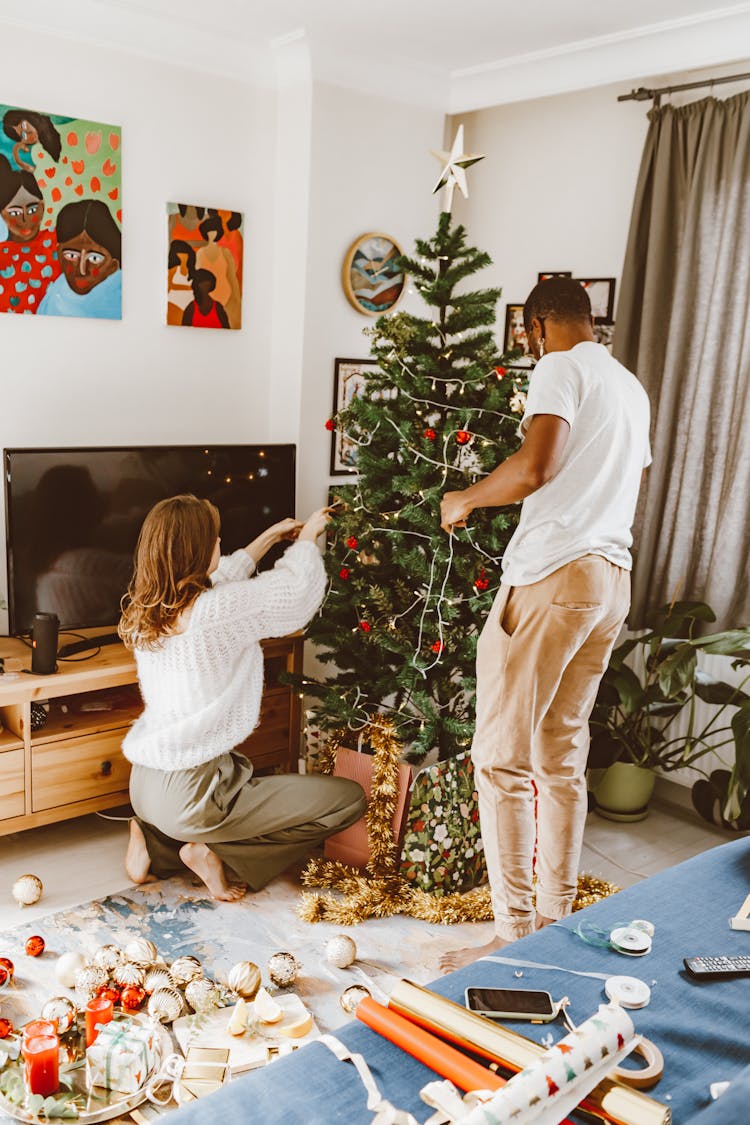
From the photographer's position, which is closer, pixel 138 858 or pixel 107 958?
pixel 107 958

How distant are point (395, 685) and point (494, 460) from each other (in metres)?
0.71

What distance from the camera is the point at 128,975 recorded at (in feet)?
7.25

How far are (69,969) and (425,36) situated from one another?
3058 mm

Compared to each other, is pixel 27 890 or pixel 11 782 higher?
pixel 11 782

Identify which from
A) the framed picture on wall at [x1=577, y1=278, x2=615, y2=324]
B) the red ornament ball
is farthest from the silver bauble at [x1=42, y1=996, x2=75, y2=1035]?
the framed picture on wall at [x1=577, y1=278, x2=615, y2=324]

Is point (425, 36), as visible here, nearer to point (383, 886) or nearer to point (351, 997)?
point (383, 886)

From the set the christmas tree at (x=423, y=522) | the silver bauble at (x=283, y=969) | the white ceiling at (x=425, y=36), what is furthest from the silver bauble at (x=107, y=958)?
the white ceiling at (x=425, y=36)

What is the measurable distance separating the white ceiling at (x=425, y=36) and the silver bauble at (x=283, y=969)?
2.74 m

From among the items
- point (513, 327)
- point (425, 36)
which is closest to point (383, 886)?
point (513, 327)

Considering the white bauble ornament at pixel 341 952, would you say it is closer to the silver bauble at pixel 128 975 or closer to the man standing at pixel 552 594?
the man standing at pixel 552 594

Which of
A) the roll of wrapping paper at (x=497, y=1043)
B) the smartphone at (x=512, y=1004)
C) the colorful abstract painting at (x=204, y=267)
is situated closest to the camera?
the roll of wrapping paper at (x=497, y=1043)

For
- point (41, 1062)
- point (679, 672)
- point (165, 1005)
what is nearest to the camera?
point (41, 1062)

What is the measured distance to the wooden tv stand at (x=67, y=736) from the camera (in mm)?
2787

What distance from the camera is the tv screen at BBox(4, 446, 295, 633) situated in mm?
2891
